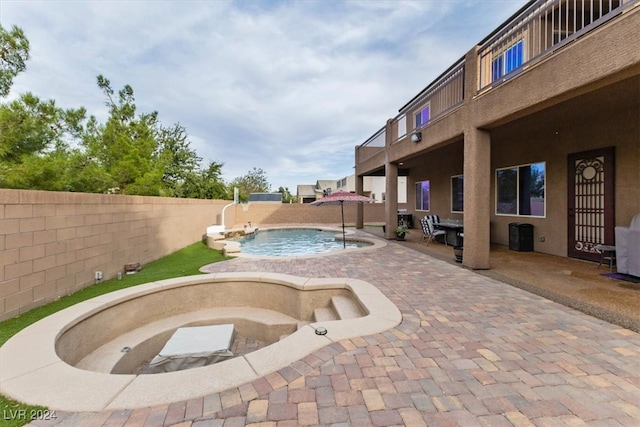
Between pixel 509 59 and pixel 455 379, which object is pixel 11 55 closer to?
pixel 455 379

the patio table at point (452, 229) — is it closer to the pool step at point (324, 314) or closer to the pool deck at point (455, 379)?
the pool deck at point (455, 379)

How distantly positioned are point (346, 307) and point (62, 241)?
16.3 ft

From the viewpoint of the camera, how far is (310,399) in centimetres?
209

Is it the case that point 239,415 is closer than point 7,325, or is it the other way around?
point 239,415

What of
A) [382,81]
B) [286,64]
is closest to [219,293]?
[286,64]

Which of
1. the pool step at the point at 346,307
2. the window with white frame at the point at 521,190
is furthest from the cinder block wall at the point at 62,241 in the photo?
the window with white frame at the point at 521,190

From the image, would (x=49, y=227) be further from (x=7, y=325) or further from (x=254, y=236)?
(x=254, y=236)

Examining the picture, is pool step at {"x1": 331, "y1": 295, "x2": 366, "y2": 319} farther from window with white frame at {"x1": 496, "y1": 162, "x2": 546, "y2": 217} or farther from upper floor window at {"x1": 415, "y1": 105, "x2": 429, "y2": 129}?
upper floor window at {"x1": 415, "y1": 105, "x2": 429, "y2": 129}

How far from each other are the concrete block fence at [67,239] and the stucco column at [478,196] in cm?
800

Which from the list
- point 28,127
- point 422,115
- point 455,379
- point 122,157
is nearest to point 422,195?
point 422,115

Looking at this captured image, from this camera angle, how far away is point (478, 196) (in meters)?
6.05

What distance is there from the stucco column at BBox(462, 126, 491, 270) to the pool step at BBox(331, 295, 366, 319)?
335cm

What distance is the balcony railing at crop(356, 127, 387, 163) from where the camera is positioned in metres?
12.6

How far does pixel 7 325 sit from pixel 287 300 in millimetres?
3761
